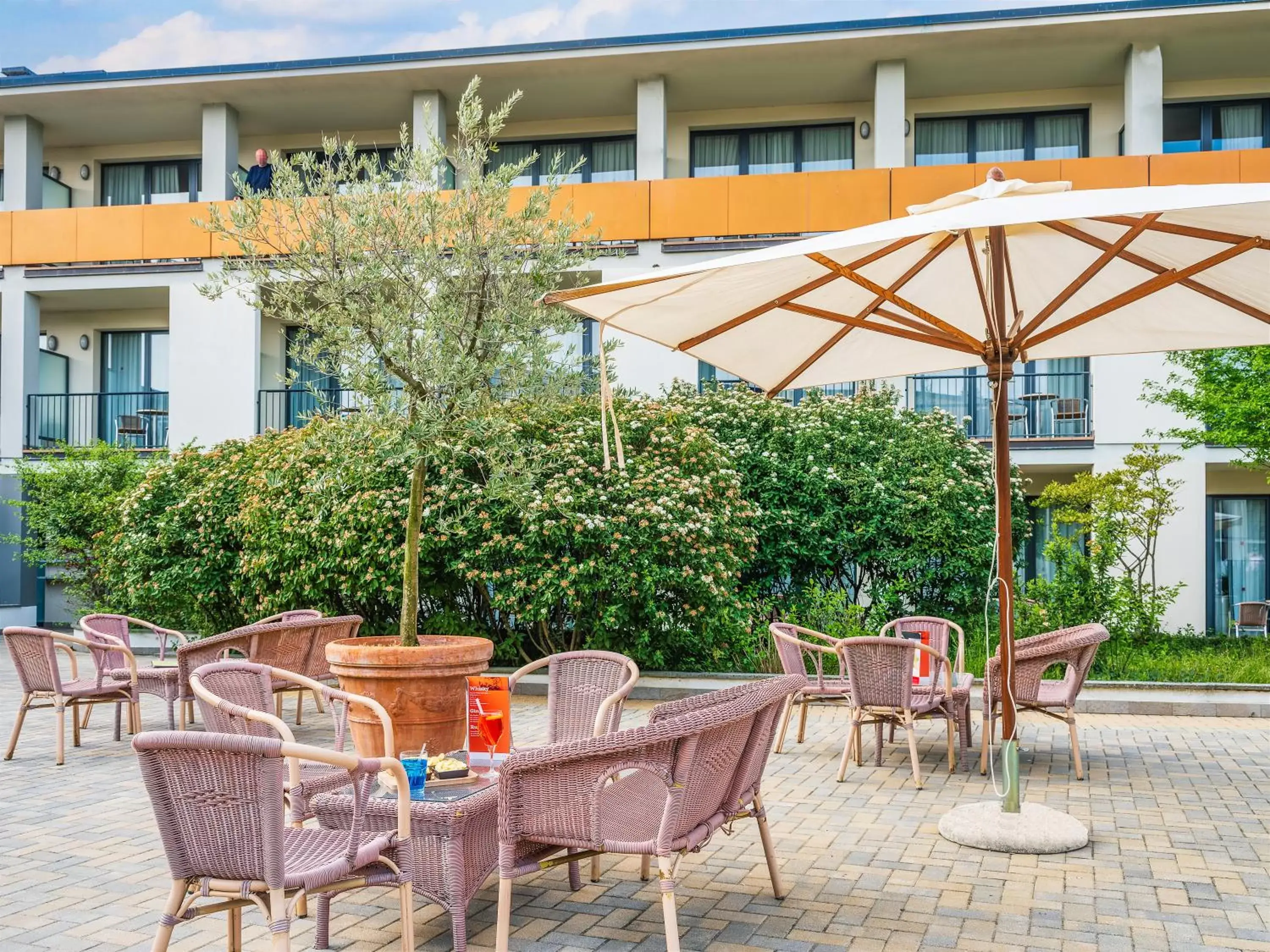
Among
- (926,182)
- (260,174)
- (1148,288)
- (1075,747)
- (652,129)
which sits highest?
(652,129)

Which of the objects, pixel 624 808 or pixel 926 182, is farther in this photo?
pixel 926 182

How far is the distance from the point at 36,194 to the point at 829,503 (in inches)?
608

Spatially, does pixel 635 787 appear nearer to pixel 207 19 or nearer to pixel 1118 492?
pixel 1118 492

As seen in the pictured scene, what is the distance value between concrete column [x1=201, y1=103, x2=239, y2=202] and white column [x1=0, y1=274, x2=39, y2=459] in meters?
3.53

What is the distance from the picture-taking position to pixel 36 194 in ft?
65.6

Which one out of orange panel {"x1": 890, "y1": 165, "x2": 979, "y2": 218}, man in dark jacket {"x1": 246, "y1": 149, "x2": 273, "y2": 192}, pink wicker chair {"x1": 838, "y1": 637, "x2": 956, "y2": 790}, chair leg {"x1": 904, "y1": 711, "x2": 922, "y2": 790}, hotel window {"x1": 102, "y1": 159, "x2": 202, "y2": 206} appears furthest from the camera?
hotel window {"x1": 102, "y1": 159, "x2": 202, "y2": 206}

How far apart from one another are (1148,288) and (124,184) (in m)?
20.8

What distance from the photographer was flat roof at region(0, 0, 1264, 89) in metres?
16.6

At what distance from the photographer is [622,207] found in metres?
17.2

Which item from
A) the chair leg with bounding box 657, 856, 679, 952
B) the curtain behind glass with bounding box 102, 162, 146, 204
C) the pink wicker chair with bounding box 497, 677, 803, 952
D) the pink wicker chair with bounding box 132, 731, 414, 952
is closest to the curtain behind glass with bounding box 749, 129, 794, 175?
the curtain behind glass with bounding box 102, 162, 146, 204

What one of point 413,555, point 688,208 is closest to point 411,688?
point 413,555

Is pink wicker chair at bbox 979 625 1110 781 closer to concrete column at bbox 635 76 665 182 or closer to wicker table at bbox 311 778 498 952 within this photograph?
wicker table at bbox 311 778 498 952

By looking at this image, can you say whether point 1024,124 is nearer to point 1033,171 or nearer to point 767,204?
point 1033,171

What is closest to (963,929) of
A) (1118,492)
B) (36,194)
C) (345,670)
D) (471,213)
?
(345,670)
